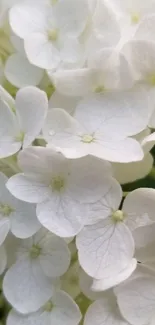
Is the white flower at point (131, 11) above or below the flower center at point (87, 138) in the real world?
above

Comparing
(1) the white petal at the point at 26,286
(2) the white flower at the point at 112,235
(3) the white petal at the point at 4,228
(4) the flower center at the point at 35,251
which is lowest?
(1) the white petal at the point at 26,286

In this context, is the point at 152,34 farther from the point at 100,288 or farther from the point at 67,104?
the point at 100,288

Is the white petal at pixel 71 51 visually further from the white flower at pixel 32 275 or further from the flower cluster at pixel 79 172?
the white flower at pixel 32 275

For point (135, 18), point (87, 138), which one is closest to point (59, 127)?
point (87, 138)

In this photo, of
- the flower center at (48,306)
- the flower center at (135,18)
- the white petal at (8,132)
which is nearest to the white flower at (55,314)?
the flower center at (48,306)

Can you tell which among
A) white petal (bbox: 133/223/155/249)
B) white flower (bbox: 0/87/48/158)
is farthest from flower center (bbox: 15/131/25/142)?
white petal (bbox: 133/223/155/249)
